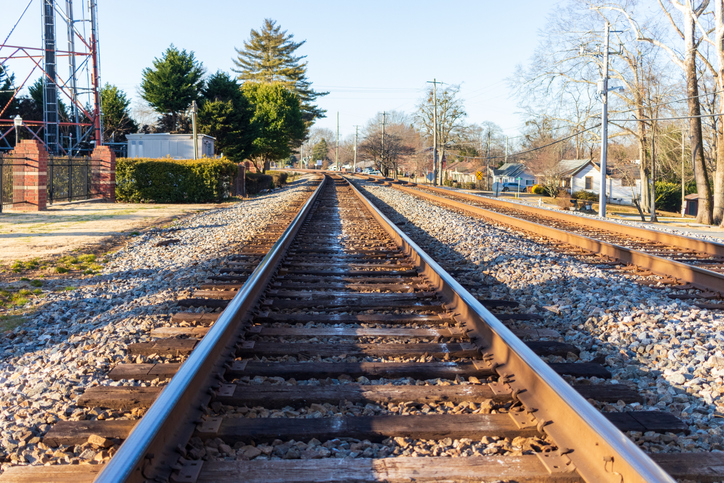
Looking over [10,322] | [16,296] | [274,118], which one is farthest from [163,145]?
[10,322]

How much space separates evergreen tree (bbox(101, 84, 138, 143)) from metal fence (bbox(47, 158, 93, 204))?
26899mm

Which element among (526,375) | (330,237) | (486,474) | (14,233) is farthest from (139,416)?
(14,233)

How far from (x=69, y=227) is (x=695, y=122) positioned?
25.9m

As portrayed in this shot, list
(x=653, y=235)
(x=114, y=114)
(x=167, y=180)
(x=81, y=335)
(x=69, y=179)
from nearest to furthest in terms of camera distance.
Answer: (x=81, y=335), (x=653, y=235), (x=69, y=179), (x=167, y=180), (x=114, y=114)

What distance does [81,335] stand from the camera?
14.9 feet

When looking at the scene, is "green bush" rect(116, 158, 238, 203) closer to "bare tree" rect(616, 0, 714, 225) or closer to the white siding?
"bare tree" rect(616, 0, 714, 225)

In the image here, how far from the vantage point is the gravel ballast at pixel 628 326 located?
314 cm

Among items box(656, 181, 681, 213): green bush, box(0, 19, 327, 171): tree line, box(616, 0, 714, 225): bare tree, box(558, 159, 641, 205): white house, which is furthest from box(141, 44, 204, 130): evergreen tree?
box(558, 159, 641, 205): white house

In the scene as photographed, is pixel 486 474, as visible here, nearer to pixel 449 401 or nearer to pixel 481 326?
pixel 449 401

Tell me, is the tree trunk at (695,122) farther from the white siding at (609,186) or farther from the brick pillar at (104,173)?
the white siding at (609,186)

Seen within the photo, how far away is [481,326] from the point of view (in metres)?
4.01

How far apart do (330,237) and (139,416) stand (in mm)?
7611

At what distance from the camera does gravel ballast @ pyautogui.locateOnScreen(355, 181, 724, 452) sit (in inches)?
124

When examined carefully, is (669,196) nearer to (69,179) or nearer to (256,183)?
(256,183)
